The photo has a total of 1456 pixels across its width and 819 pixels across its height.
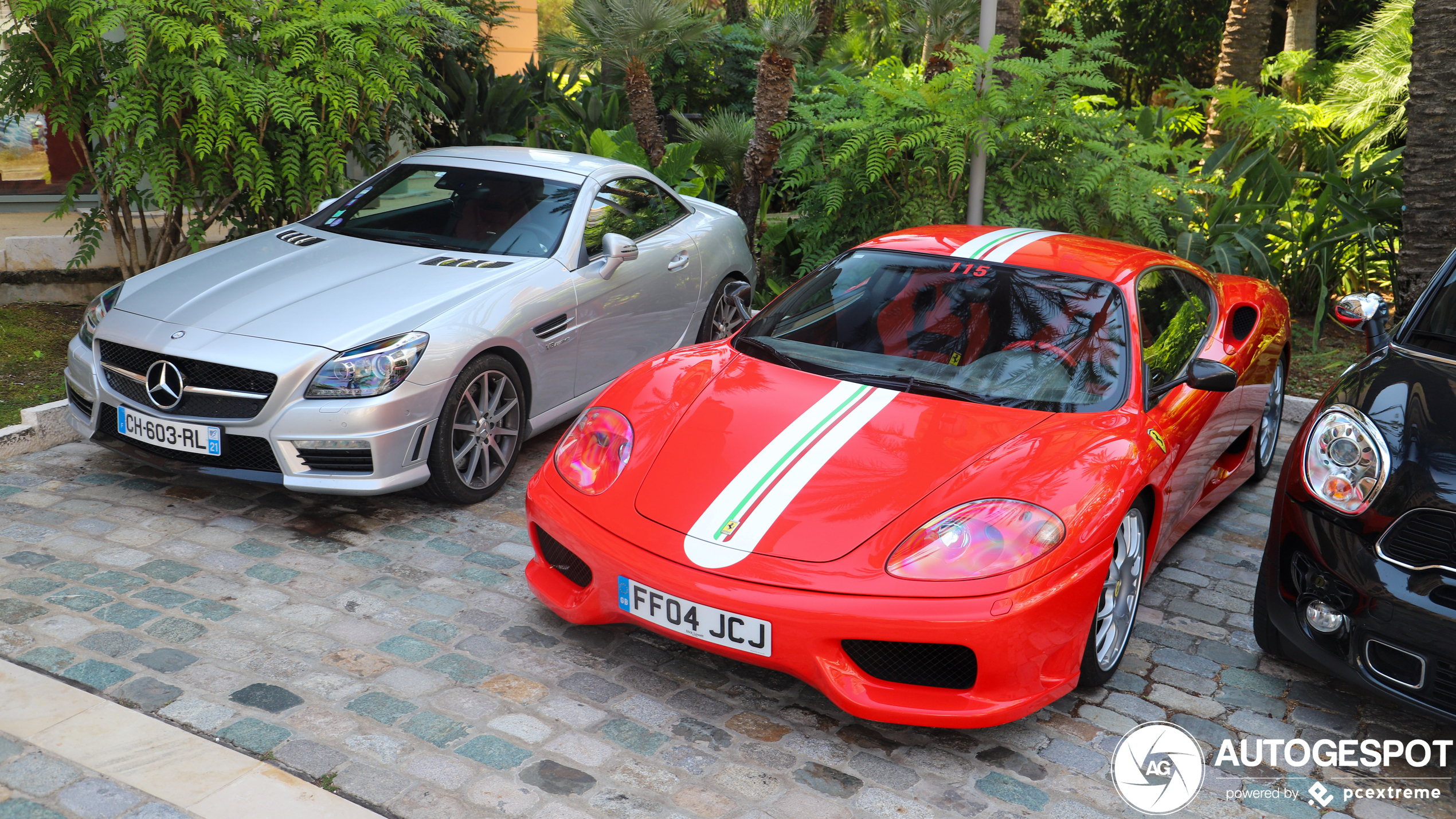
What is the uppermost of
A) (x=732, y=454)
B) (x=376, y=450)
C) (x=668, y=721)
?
(x=732, y=454)

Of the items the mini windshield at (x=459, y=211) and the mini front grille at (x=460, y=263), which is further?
the mini windshield at (x=459, y=211)

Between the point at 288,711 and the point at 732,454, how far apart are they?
1525 millimetres

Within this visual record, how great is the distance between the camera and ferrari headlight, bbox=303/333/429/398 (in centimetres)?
432

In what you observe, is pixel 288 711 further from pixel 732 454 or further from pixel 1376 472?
pixel 1376 472

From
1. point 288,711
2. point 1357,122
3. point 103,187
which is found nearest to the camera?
point 288,711

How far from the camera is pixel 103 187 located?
22.2 feet

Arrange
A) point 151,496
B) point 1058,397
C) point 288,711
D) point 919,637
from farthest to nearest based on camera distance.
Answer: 1. point 151,496
2. point 1058,397
3. point 288,711
4. point 919,637

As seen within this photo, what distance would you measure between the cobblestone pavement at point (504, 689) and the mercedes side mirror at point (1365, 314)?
3.69 ft

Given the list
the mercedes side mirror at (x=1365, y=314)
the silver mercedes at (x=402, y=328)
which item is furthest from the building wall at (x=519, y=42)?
the mercedes side mirror at (x=1365, y=314)

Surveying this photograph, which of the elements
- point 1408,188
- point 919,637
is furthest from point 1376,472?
point 1408,188

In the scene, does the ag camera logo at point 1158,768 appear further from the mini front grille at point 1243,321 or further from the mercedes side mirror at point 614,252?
the mercedes side mirror at point 614,252

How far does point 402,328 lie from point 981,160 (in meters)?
4.31

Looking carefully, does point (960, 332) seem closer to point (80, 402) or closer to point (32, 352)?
point (80, 402)

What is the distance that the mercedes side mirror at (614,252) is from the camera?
17.7 ft
